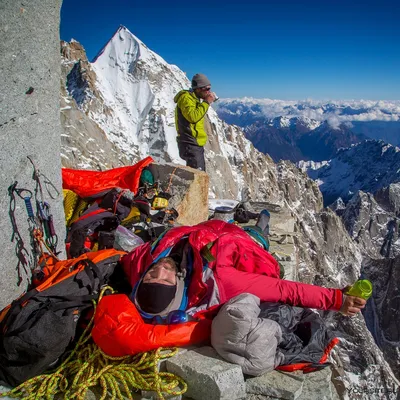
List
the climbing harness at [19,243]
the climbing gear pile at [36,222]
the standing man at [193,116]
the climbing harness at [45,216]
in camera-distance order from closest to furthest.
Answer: the climbing harness at [19,243]
the climbing gear pile at [36,222]
the climbing harness at [45,216]
the standing man at [193,116]

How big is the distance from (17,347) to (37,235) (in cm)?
152

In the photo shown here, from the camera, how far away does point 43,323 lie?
367 cm

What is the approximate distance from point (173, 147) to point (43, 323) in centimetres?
12498

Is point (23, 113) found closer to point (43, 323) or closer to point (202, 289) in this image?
point (43, 323)

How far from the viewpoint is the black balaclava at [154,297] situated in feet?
13.1

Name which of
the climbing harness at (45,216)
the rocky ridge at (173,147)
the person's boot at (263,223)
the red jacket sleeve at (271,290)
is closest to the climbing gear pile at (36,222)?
the climbing harness at (45,216)

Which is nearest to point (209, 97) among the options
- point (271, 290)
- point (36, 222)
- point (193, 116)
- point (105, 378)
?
point (193, 116)

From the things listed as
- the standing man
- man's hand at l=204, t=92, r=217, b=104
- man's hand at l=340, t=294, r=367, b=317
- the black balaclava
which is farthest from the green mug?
man's hand at l=204, t=92, r=217, b=104

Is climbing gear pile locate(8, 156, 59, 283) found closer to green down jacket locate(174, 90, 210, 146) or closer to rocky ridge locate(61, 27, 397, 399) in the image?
green down jacket locate(174, 90, 210, 146)

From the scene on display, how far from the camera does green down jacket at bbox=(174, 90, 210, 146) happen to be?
360 inches

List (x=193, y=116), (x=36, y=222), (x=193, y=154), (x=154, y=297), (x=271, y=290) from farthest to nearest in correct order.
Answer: (x=193, y=154)
(x=193, y=116)
(x=36, y=222)
(x=271, y=290)
(x=154, y=297)

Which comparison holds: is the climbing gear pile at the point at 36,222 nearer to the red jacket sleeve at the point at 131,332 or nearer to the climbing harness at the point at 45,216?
the climbing harness at the point at 45,216

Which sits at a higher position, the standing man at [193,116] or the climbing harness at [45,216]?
the standing man at [193,116]

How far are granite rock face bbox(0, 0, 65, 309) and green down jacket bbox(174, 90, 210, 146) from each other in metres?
4.88
